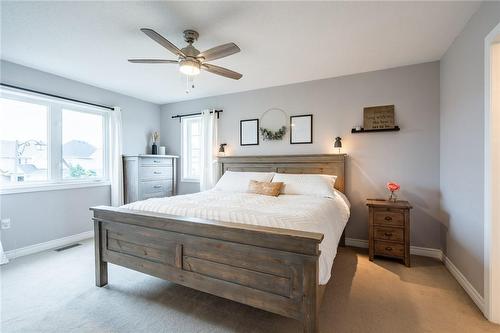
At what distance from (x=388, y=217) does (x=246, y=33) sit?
8.79 feet

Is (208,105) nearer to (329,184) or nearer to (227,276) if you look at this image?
(329,184)

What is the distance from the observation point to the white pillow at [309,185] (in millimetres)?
2910

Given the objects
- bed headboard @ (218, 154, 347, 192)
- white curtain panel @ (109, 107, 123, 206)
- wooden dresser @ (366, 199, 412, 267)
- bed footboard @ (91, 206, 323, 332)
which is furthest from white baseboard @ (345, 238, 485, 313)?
white curtain panel @ (109, 107, 123, 206)

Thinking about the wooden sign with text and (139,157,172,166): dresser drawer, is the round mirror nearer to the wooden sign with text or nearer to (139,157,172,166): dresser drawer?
the wooden sign with text

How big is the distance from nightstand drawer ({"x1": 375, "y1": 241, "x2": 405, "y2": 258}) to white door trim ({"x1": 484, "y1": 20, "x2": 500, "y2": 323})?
0.91 m

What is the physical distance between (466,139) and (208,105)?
388cm

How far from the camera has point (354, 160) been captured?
A: 3379 mm

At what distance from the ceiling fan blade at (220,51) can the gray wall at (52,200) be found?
2735 mm

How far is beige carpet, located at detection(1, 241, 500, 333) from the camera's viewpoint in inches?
66.4

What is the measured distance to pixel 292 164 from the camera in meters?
3.67

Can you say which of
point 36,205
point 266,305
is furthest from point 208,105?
point 266,305

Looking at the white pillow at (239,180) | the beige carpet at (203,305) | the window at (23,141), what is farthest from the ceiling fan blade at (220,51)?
the window at (23,141)

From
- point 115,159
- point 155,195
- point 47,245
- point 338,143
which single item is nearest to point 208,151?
point 155,195

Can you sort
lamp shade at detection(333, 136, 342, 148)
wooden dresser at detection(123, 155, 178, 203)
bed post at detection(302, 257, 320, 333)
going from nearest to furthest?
bed post at detection(302, 257, 320, 333)
lamp shade at detection(333, 136, 342, 148)
wooden dresser at detection(123, 155, 178, 203)
